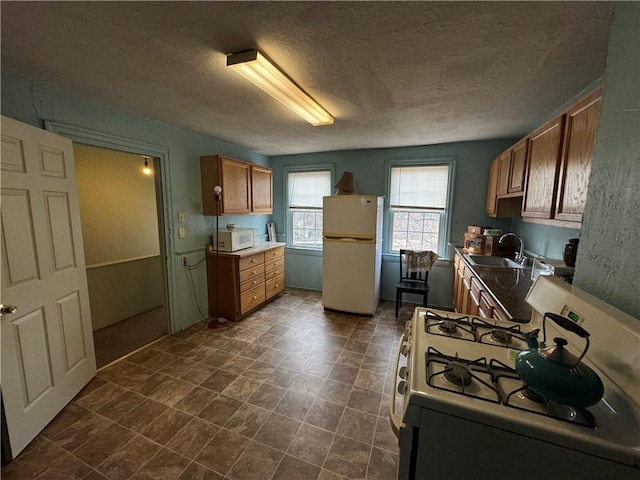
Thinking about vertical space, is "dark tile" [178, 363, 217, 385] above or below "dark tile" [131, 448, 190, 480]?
above

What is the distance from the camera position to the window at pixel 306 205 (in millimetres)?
4426

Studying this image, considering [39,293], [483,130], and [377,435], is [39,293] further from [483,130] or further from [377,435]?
[483,130]

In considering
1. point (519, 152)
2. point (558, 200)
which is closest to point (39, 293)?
point (558, 200)

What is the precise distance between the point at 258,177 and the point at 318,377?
9.37ft

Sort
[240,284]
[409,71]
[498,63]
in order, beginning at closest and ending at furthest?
[498,63], [409,71], [240,284]

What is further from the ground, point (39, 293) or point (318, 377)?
point (39, 293)

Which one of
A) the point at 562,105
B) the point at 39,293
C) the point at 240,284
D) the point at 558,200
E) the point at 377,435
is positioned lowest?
the point at 377,435

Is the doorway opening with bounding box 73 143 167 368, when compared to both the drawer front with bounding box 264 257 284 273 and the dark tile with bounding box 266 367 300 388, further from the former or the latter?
the dark tile with bounding box 266 367 300 388

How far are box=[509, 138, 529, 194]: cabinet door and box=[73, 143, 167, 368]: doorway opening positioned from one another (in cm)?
360

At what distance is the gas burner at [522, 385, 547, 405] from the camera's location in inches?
29.9

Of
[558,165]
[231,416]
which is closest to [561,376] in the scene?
[558,165]

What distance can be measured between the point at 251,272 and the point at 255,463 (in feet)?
7.40

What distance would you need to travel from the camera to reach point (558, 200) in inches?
65.3

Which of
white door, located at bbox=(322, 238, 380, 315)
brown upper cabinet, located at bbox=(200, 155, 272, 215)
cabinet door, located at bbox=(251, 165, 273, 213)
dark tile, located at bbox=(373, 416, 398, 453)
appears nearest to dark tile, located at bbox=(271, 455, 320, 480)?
dark tile, located at bbox=(373, 416, 398, 453)
